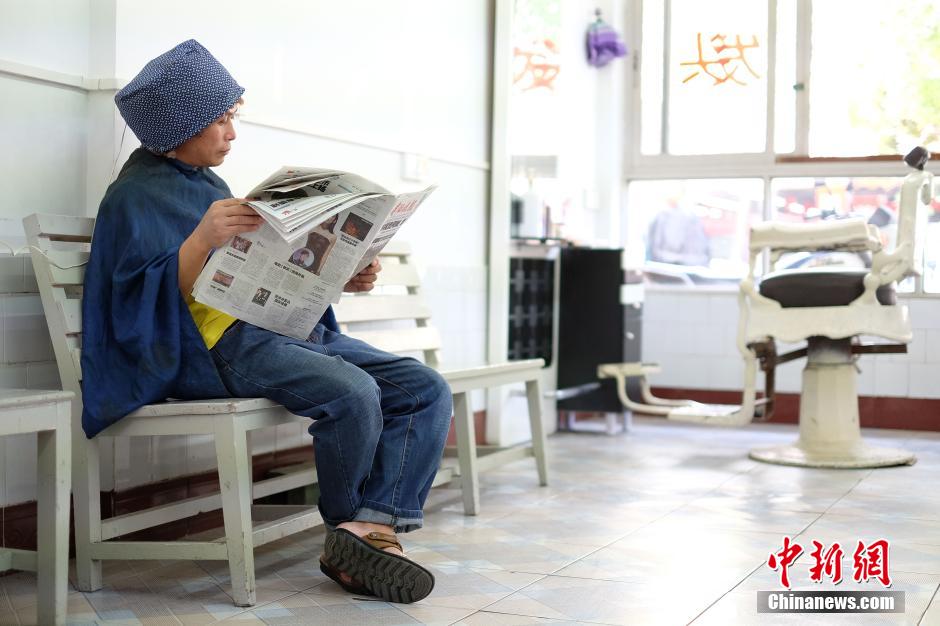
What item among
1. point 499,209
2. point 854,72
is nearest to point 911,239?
point 499,209

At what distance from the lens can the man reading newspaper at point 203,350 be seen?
2457mm

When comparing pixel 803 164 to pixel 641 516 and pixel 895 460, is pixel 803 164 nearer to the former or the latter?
pixel 895 460

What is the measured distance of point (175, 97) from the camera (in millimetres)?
2518

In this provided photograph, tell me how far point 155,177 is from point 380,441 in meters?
0.78

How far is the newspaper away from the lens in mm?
2279

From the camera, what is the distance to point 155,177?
2582 mm

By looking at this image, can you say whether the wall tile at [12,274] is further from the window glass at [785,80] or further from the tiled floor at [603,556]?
the window glass at [785,80]

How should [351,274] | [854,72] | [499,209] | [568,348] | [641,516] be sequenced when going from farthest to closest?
[854,72]
[568,348]
[499,209]
[641,516]
[351,274]

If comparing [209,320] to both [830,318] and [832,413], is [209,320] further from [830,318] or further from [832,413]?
[832,413]

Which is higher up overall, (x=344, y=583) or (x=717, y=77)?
(x=717, y=77)

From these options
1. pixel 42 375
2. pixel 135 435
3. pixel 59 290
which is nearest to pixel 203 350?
pixel 135 435

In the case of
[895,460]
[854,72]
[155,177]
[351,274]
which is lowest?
[895,460]

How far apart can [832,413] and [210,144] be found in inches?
116

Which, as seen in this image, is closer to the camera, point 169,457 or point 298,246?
point 298,246
